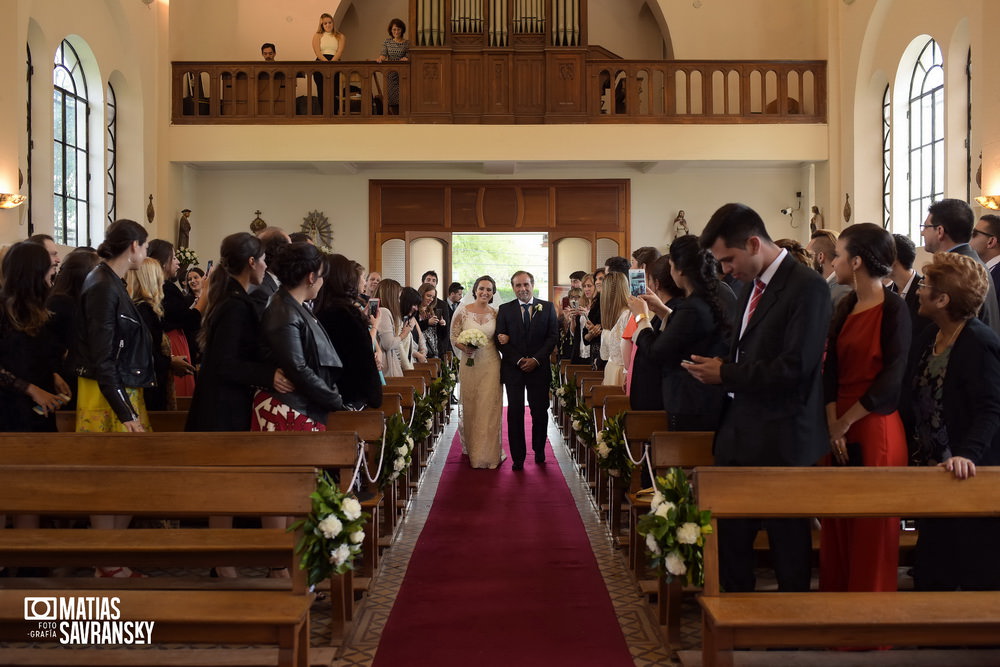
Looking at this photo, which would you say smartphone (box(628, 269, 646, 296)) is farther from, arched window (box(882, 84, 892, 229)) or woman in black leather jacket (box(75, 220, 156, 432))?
arched window (box(882, 84, 892, 229))

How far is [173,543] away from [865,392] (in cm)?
270

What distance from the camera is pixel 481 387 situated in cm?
895

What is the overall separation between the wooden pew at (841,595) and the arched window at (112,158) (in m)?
12.2

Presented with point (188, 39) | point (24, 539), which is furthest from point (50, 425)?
point (188, 39)

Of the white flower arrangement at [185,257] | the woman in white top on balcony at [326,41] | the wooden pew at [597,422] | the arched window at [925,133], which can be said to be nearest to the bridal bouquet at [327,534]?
the wooden pew at [597,422]

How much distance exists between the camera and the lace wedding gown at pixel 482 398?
8828mm

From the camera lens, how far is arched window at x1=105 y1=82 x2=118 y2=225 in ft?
44.8

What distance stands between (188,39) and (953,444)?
14.6 meters

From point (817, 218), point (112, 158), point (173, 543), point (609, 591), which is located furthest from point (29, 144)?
point (817, 218)

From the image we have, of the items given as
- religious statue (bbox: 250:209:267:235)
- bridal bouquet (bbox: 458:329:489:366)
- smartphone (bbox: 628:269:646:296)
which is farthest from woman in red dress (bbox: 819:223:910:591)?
religious statue (bbox: 250:209:267:235)

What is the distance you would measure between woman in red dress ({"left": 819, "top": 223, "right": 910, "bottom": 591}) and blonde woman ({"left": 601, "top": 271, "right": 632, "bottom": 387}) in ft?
12.6

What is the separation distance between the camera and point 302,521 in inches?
134

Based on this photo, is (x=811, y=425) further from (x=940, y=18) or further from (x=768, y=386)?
(x=940, y=18)

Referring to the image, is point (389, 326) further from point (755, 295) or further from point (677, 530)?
point (677, 530)
